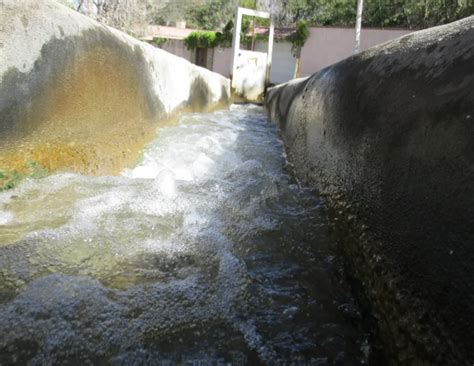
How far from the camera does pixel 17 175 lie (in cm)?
280

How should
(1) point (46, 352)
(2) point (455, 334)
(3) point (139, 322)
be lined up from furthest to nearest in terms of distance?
1. (3) point (139, 322)
2. (1) point (46, 352)
3. (2) point (455, 334)

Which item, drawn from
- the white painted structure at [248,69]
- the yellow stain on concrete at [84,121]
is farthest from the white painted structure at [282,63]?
the yellow stain on concrete at [84,121]

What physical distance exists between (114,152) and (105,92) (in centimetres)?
58

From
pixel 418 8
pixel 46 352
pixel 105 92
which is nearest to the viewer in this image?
pixel 46 352

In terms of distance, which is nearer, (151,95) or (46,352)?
(46,352)

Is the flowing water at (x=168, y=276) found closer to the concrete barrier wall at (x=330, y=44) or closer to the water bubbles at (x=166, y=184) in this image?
the water bubbles at (x=166, y=184)

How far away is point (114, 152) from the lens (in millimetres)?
3791

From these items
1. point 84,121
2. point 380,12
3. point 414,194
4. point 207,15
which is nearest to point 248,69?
point 380,12

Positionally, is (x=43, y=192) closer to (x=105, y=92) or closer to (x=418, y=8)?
(x=105, y=92)

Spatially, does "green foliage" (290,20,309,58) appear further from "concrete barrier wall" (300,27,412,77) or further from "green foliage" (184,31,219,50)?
"green foliage" (184,31,219,50)

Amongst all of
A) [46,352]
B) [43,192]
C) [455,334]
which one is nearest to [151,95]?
[43,192]

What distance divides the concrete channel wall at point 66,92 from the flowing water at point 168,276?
1.08 feet

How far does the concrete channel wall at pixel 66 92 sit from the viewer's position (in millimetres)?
2748

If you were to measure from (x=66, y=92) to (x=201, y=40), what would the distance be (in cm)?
2363
